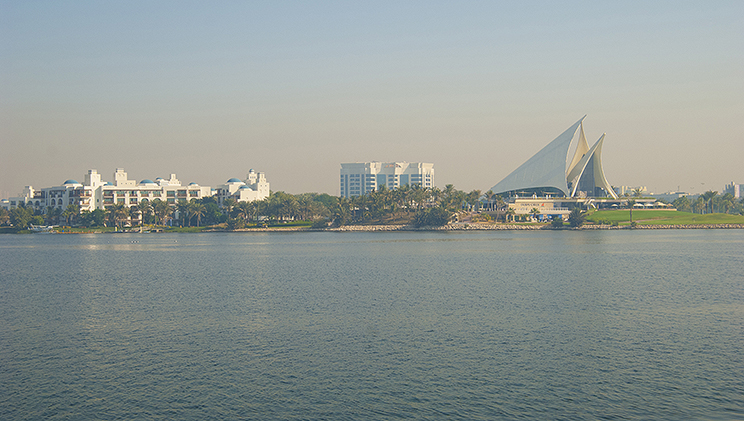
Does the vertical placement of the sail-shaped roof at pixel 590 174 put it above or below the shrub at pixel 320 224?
above

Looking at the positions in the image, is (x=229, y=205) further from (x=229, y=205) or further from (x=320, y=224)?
(x=320, y=224)

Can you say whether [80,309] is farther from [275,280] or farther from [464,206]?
[464,206]

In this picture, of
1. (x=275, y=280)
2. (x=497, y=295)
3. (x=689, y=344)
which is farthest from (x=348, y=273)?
(x=689, y=344)

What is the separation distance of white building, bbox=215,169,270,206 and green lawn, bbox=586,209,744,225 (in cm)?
8141

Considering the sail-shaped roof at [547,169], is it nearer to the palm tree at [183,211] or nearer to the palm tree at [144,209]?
the palm tree at [183,211]

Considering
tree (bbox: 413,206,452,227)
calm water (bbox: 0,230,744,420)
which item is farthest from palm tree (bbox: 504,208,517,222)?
calm water (bbox: 0,230,744,420)

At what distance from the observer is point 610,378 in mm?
17859

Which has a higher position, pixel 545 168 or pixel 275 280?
pixel 545 168

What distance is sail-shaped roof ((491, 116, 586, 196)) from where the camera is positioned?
421ft

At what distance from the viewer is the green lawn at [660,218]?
11369cm

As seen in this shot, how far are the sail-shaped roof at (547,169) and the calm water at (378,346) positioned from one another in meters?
88.0

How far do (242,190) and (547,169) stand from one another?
74.9 metres

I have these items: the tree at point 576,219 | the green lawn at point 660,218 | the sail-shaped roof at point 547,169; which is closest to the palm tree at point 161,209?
the sail-shaped roof at point 547,169

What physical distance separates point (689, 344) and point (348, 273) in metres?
26.6
